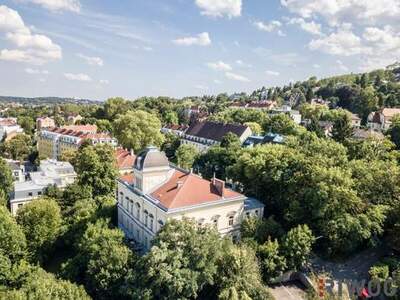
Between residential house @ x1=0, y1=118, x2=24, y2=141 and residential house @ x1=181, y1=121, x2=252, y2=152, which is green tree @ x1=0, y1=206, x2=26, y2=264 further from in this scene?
residential house @ x1=0, y1=118, x2=24, y2=141

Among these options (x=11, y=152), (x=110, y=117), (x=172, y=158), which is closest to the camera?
(x=172, y=158)

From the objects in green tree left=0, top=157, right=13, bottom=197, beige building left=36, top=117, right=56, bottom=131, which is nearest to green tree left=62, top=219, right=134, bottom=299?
green tree left=0, top=157, right=13, bottom=197

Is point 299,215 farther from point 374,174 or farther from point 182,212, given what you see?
point 182,212

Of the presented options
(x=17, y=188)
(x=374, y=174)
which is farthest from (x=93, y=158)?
(x=374, y=174)

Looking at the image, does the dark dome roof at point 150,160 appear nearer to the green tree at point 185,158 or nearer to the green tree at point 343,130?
the green tree at point 185,158

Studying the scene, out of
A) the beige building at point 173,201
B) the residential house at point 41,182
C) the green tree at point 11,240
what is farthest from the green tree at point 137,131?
the green tree at point 11,240

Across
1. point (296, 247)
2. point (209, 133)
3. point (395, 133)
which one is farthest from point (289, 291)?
point (209, 133)
